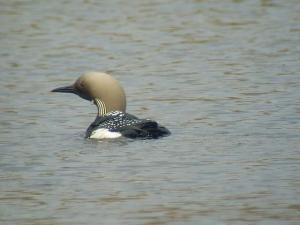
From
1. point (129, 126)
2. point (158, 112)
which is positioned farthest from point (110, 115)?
point (158, 112)

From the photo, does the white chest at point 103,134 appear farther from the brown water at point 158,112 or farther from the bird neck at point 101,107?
the bird neck at point 101,107

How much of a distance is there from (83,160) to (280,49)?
6762 millimetres

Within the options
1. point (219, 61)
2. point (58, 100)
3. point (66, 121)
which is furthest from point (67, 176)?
point (219, 61)

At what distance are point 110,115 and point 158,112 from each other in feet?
5.39

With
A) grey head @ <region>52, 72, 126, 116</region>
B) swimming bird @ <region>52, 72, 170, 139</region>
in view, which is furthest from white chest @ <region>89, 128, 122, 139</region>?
grey head @ <region>52, 72, 126, 116</region>

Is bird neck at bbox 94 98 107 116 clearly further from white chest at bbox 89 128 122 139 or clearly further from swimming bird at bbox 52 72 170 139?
white chest at bbox 89 128 122 139

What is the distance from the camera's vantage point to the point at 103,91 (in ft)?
40.5

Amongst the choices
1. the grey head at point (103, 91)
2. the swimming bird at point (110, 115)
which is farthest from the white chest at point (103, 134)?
the grey head at point (103, 91)

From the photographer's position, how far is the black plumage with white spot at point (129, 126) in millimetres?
11525

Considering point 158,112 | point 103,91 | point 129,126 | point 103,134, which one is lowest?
point 158,112

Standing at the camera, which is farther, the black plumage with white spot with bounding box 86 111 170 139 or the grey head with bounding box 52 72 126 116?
the grey head with bounding box 52 72 126 116

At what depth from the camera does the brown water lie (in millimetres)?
9258

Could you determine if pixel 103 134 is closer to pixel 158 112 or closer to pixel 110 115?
pixel 110 115

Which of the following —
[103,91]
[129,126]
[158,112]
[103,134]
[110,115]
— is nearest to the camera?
[129,126]
